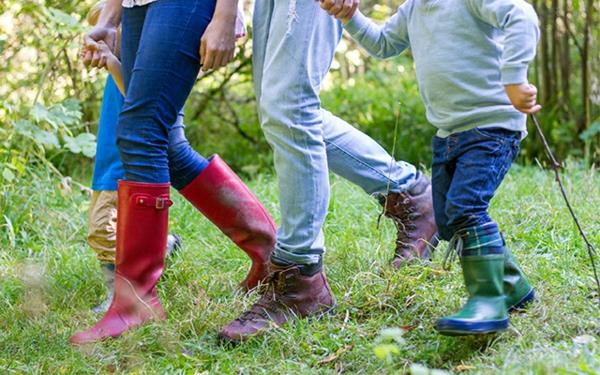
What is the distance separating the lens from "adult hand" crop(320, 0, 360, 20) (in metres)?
2.43

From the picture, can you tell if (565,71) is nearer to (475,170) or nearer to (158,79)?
(475,170)

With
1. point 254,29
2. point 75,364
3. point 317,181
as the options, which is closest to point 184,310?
point 75,364


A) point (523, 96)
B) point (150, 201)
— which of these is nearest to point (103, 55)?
point (150, 201)

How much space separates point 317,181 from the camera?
2605 millimetres

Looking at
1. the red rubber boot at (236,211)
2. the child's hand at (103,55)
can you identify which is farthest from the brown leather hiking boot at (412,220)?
the child's hand at (103,55)

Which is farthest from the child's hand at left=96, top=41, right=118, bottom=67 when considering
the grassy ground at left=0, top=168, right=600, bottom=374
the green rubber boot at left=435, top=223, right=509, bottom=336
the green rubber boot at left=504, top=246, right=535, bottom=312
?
the green rubber boot at left=504, top=246, right=535, bottom=312

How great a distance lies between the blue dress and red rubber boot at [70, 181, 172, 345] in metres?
0.48

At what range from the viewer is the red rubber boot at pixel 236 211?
2.98 m

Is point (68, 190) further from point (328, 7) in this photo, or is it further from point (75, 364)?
point (328, 7)

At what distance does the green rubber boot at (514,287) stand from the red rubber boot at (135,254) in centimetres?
101

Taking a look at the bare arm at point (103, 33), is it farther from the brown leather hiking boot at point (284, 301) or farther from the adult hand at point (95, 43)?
the brown leather hiking boot at point (284, 301)

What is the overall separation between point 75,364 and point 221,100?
4339mm

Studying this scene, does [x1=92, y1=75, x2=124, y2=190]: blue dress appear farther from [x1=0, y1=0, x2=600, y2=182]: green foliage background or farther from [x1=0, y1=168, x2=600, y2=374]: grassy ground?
[x1=0, y1=0, x2=600, y2=182]: green foliage background

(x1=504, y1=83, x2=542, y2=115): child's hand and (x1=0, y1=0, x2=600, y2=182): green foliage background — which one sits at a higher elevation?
(x1=504, y1=83, x2=542, y2=115): child's hand
